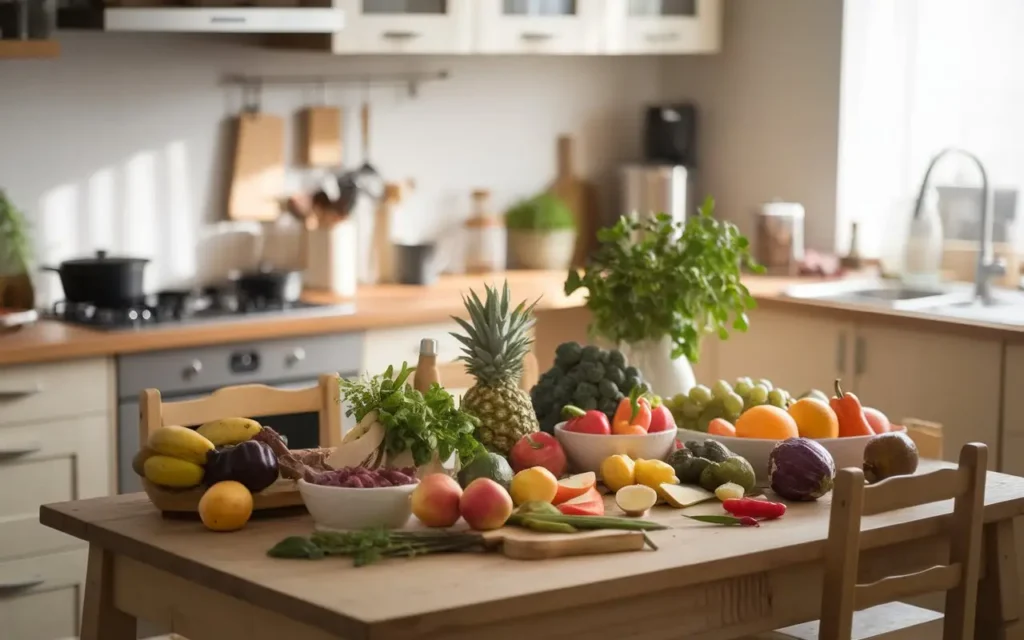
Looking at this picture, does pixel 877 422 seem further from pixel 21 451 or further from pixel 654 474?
pixel 21 451

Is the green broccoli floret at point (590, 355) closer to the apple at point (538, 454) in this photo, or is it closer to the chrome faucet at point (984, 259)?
the apple at point (538, 454)

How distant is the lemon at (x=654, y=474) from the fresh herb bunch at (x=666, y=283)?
64 cm

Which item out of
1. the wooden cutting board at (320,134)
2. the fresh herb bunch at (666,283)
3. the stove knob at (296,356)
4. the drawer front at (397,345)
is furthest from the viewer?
the wooden cutting board at (320,134)

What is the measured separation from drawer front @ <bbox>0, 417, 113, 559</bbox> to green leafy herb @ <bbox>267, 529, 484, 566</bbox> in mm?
1722

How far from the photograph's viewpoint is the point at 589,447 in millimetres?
2639

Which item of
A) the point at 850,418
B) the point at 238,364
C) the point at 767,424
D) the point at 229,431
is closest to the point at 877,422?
the point at 850,418

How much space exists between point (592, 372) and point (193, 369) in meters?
1.45

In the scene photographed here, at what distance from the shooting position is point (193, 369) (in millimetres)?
3934

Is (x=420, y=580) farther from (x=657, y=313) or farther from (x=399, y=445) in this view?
(x=657, y=313)

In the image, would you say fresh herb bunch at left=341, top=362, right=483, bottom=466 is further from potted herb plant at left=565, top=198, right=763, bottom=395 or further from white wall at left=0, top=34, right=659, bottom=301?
white wall at left=0, top=34, right=659, bottom=301

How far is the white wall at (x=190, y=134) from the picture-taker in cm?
432

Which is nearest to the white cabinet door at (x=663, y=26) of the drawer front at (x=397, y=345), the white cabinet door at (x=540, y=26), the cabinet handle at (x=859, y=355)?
the white cabinet door at (x=540, y=26)

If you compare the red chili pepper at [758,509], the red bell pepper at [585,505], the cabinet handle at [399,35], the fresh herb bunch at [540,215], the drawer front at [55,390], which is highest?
the cabinet handle at [399,35]

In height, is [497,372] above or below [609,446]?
above
